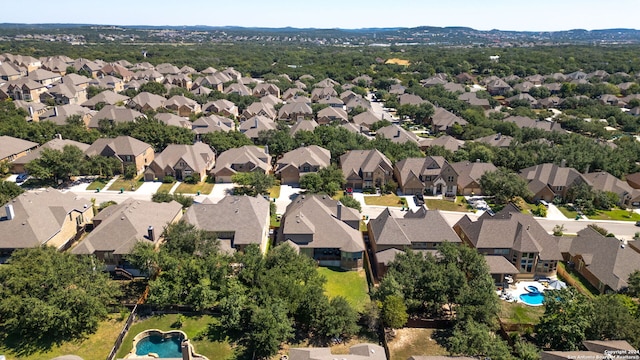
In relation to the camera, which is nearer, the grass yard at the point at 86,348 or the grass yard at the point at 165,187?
the grass yard at the point at 86,348

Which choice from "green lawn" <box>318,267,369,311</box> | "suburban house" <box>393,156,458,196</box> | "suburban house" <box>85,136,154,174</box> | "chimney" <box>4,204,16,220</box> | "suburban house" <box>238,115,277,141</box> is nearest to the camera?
"green lawn" <box>318,267,369,311</box>

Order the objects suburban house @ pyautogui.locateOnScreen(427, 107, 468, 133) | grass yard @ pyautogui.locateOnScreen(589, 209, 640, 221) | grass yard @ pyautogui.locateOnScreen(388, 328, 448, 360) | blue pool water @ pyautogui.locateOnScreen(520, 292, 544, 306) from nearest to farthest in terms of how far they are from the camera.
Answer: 1. grass yard @ pyautogui.locateOnScreen(388, 328, 448, 360)
2. blue pool water @ pyautogui.locateOnScreen(520, 292, 544, 306)
3. grass yard @ pyautogui.locateOnScreen(589, 209, 640, 221)
4. suburban house @ pyautogui.locateOnScreen(427, 107, 468, 133)

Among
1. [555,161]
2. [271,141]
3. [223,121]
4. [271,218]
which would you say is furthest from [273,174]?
[555,161]

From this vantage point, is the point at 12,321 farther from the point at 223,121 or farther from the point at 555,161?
the point at 555,161

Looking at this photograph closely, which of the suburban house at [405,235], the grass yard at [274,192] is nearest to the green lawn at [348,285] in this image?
the suburban house at [405,235]

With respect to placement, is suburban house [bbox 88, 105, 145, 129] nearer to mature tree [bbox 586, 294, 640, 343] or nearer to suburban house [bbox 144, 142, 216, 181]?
suburban house [bbox 144, 142, 216, 181]

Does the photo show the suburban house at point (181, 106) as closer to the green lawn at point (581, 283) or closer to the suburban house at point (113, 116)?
the suburban house at point (113, 116)

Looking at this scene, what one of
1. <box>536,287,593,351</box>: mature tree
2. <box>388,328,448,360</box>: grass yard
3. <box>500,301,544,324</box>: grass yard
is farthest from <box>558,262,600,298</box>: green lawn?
<box>388,328,448,360</box>: grass yard
